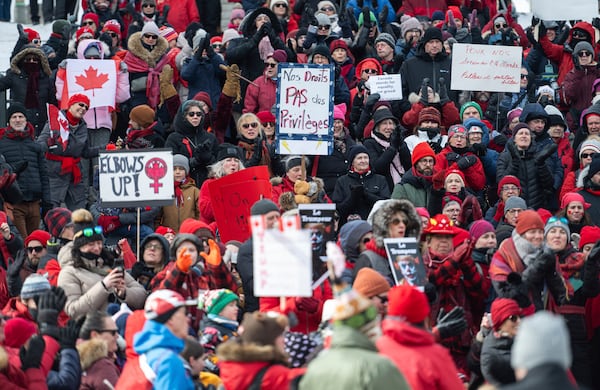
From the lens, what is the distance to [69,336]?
33.3 ft

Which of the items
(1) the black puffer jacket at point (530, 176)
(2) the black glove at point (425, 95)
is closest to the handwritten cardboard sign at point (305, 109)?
(2) the black glove at point (425, 95)

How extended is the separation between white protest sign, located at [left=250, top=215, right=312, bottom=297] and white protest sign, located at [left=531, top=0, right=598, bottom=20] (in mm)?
12034

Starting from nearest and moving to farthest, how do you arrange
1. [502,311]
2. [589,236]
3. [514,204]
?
1. [502,311]
2. [589,236]
3. [514,204]

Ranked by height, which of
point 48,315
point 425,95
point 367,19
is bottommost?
point 48,315

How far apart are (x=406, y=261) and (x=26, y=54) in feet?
28.1

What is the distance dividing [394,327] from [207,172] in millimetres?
7948

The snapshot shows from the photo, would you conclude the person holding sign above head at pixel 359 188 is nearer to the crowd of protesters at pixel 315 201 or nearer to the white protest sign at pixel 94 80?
the crowd of protesters at pixel 315 201

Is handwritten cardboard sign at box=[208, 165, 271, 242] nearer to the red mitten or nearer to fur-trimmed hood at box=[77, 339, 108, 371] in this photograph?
the red mitten

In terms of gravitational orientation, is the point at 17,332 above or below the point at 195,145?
below

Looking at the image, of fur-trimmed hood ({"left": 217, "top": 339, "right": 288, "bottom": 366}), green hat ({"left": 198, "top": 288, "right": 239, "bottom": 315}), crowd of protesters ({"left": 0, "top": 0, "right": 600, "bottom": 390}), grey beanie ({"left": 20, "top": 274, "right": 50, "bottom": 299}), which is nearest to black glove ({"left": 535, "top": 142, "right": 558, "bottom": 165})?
crowd of protesters ({"left": 0, "top": 0, "right": 600, "bottom": 390})

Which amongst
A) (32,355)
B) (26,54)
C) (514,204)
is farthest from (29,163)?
(32,355)

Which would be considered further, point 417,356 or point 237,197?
point 237,197

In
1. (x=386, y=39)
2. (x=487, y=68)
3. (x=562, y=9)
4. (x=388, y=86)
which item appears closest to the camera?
(x=388, y=86)

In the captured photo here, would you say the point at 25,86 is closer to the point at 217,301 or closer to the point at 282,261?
the point at 217,301
